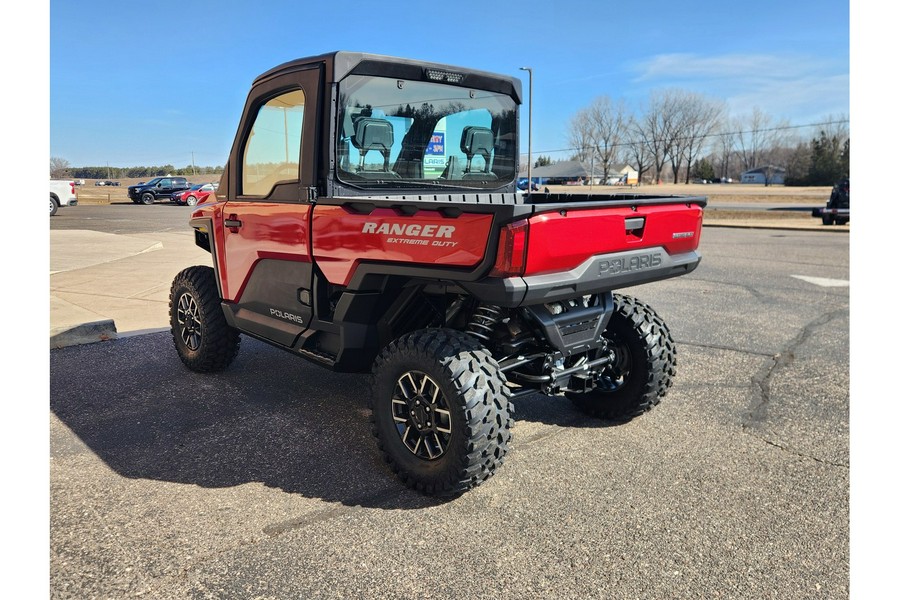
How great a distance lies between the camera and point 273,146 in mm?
4301

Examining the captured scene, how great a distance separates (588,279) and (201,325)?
3.24 m

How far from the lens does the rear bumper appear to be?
9.69 feet

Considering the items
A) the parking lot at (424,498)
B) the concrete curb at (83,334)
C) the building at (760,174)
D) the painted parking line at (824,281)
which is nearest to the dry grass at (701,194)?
the painted parking line at (824,281)

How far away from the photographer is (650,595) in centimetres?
256

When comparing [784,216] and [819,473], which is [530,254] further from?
[784,216]

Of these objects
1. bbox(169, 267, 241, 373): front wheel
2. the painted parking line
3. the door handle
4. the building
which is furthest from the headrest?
the building

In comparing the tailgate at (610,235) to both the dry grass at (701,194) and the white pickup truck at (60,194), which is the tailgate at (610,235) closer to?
the dry grass at (701,194)

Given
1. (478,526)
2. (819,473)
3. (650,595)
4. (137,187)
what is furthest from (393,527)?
(137,187)

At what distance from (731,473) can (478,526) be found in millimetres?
1511

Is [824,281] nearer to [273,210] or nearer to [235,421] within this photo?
[273,210]

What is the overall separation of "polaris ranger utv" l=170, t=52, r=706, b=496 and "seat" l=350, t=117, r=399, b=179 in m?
0.01

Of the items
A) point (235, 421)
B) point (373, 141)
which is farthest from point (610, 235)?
point (235, 421)

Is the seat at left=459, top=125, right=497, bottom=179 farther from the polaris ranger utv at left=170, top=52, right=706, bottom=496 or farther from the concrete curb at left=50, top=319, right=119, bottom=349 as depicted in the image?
the concrete curb at left=50, top=319, right=119, bottom=349

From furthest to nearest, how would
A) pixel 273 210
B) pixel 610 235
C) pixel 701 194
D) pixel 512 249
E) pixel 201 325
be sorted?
1. pixel 701 194
2. pixel 201 325
3. pixel 273 210
4. pixel 610 235
5. pixel 512 249
